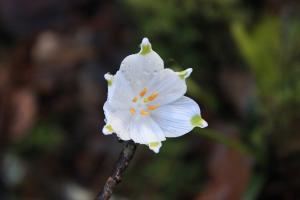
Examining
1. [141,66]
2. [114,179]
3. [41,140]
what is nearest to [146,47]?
[141,66]

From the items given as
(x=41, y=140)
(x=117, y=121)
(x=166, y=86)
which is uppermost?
(x=166, y=86)

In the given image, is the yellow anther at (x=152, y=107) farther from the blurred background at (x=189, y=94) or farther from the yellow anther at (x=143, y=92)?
the blurred background at (x=189, y=94)

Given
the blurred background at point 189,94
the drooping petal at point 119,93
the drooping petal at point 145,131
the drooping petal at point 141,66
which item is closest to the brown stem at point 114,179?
the drooping petal at point 145,131

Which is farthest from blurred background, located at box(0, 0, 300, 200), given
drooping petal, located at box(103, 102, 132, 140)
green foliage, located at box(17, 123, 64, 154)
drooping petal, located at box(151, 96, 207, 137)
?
drooping petal, located at box(103, 102, 132, 140)

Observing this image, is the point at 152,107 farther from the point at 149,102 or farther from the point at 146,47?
the point at 146,47

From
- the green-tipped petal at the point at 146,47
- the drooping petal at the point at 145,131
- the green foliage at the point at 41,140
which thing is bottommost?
the green foliage at the point at 41,140

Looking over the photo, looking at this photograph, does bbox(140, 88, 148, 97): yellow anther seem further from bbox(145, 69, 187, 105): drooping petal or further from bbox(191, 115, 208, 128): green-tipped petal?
bbox(191, 115, 208, 128): green-tipped petal

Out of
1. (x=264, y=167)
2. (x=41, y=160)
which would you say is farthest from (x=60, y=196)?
(x=264, y=167)
